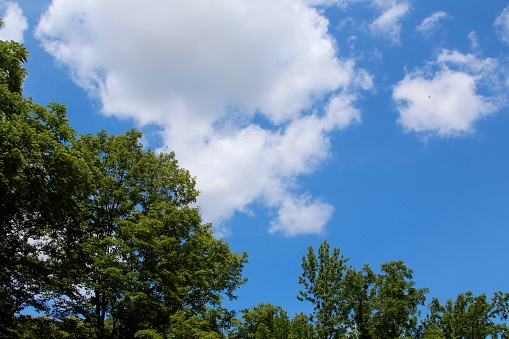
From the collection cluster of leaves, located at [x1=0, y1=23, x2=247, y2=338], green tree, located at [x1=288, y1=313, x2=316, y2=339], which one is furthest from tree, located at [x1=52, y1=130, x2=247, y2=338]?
green tree, located at [x1=288, y1=313, x2=316, y2=339]

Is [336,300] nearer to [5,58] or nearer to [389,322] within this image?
[389,322]

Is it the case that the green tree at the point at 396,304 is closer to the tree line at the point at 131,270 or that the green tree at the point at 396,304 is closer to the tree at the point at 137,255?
the tree line at the point at 131,270

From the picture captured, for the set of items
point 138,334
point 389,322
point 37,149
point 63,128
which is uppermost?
point 63,128

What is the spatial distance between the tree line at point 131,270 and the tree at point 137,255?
0.06 m

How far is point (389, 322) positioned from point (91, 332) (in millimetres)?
15554

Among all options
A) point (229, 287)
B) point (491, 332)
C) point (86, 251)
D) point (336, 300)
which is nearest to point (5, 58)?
point (86, 251)

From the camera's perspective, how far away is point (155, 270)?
901 inches

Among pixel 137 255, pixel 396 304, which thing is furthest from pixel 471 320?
pixel 137 255

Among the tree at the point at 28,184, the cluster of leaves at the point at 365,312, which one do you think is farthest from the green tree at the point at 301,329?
the tree at the point at 28,184

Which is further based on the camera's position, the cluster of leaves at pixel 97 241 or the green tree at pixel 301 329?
the green tree at pixel 301 329

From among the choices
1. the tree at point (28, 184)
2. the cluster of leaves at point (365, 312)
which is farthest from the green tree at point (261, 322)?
the tree at point (28, 184)

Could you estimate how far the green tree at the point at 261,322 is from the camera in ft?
71.6

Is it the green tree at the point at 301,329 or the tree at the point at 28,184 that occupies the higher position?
the tree at the point at 28,184

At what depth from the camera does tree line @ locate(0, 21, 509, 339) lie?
770 inches
